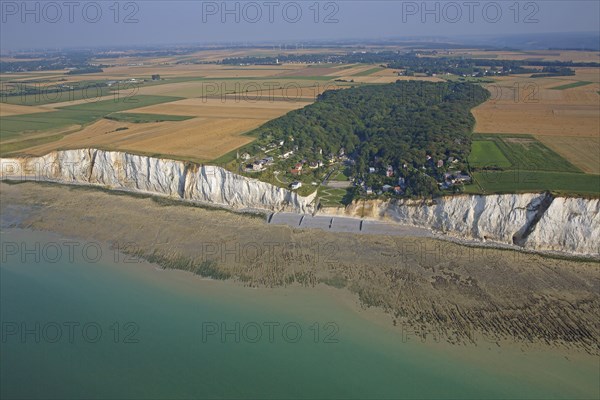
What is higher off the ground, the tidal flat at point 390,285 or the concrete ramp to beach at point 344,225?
the concrete ramp to beach at point 344,225

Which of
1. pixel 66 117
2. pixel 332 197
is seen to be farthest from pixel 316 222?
pixel 66 117

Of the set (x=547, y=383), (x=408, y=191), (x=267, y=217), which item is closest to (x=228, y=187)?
(x=267, y=217)

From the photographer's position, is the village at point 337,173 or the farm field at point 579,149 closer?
the village at point 337,173

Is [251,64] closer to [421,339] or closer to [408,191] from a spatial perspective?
[408,191]

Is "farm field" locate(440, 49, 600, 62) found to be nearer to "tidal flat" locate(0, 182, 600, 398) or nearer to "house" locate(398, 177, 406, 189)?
"house" locate(398, 177, 406, 189)

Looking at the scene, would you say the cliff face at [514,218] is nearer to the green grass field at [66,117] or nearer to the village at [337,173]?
the village at [337,173]

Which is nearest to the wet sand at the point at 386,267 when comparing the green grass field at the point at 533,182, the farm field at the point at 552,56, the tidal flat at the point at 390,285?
the tidal flat at the point at 390,285
